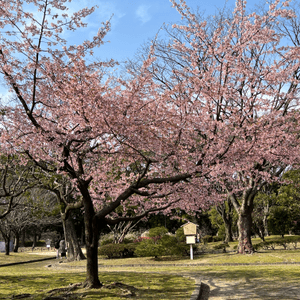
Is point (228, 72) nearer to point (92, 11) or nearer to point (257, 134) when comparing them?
point (257, 134)

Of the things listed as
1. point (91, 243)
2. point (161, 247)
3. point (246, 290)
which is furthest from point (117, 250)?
point (246, 290)

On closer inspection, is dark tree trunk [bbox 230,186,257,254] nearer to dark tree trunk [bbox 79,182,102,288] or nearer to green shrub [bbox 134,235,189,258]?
green shrub [bbox 134,235,189,258]

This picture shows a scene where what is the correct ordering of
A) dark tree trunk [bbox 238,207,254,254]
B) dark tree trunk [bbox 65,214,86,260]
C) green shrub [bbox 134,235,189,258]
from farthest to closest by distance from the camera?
dark tree trunk [bbox 65,214,86,260], green shrub [bbox 134,235,189,258], dark tree trunk [bbox 238,207,254,254]

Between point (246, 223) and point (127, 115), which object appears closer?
point (127, 115)

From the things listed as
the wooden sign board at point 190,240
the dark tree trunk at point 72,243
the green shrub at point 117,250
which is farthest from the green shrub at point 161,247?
the dark tree trunk at point 72,243

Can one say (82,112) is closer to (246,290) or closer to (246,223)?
(246,290)

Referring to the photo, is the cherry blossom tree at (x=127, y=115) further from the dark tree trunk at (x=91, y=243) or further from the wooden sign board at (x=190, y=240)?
the wooden sign board at (x=190, y=240)

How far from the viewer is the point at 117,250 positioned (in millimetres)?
21000

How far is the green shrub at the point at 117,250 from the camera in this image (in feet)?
69.2

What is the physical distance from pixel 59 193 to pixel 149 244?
6368mm

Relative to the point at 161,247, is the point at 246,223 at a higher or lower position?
higher

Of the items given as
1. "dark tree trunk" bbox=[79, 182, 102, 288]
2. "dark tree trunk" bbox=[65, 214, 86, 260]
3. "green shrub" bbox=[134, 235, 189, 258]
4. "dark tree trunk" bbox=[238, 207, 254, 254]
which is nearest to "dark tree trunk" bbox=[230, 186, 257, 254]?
"dark tree trunk" bbox=[238, 207, 254, 254]

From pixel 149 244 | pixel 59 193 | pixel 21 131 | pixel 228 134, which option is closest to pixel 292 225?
pixel 149 244

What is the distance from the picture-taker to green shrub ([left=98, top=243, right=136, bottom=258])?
2109 centimetres
